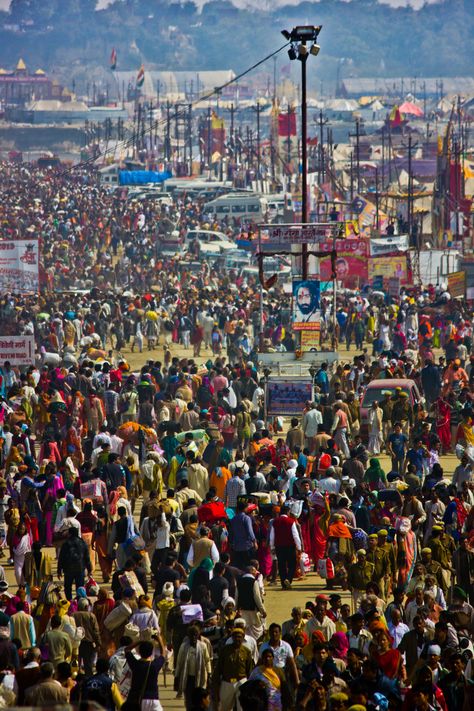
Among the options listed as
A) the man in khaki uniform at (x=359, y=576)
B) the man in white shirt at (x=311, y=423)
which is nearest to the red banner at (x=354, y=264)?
the man in white shirt at (x=311, y=423)

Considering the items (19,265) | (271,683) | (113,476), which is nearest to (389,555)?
(271,683)

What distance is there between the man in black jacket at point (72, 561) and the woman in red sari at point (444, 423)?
314 inches

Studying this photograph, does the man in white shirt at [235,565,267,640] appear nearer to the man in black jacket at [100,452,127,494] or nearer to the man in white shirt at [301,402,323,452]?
the man in black jacket at [100,452,127,494]

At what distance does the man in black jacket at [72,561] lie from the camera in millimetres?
14805

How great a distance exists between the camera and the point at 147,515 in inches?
621

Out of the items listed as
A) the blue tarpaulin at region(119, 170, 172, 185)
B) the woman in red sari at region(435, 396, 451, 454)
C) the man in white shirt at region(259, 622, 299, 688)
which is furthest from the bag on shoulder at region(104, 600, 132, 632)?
the blue tarpaulin at region(119, 170, 172, 185)

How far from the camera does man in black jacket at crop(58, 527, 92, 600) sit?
14.8 meters

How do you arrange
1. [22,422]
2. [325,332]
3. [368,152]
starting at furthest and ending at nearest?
[368,152] → [325,332] → [22,422]

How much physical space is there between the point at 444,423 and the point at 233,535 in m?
7.35

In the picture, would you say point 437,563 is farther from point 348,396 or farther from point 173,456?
point 348,396

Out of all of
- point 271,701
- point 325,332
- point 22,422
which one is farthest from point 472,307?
point 271,701

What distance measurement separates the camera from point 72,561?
14.8 meters

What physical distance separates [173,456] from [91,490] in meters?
2.36

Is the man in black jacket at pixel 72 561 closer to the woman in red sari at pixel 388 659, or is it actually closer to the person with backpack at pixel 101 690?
the person with backpack at pixel 101 690
